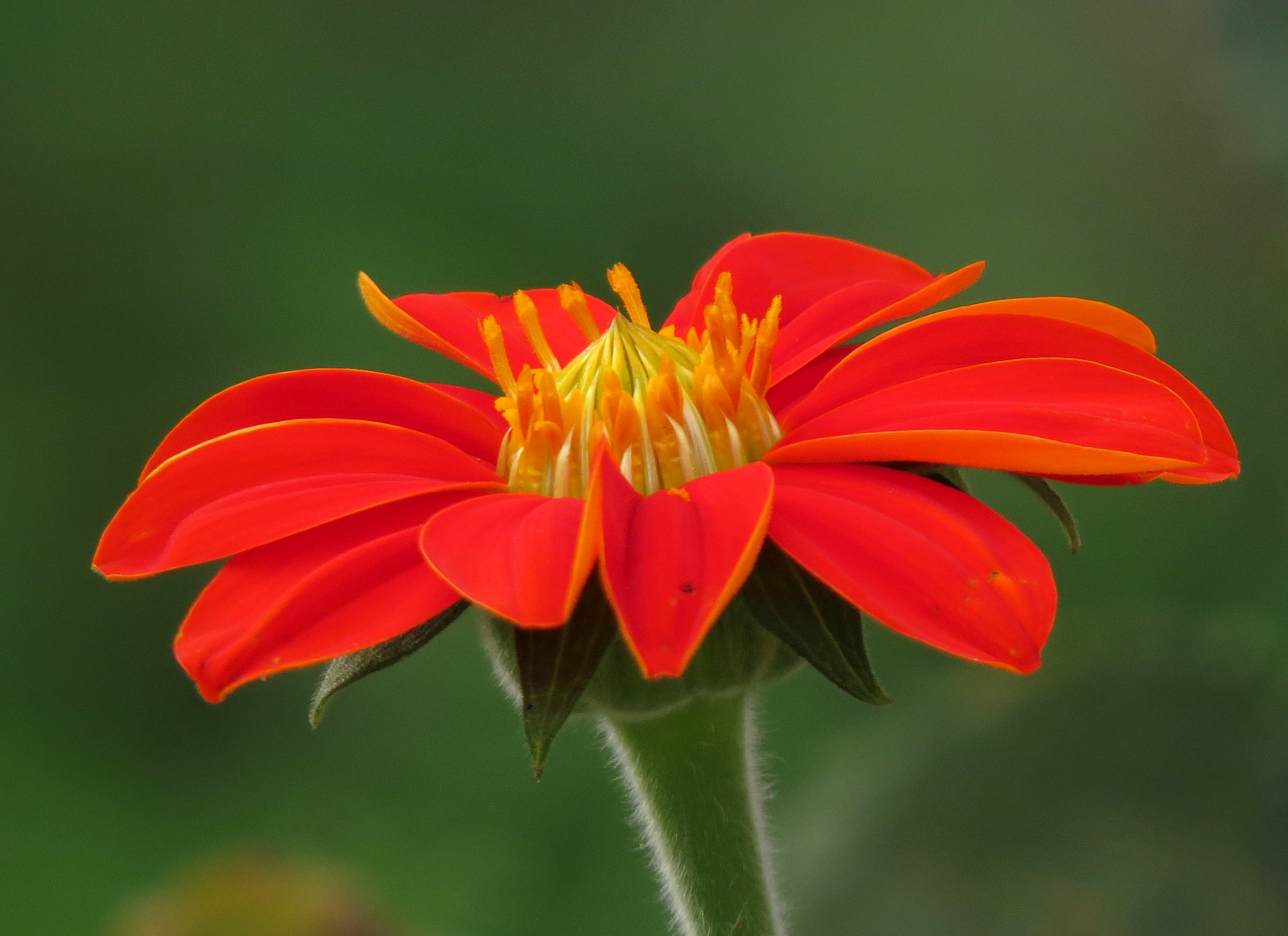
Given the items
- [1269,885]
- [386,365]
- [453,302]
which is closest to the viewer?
[453,302]

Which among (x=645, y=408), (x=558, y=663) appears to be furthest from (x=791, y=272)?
(x=558, y=663)

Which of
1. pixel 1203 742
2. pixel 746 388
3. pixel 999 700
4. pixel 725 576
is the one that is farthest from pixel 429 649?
pixel 725 576

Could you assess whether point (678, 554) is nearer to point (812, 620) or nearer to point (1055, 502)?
point (812, 620)

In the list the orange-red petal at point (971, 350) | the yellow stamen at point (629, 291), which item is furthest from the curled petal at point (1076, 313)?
the yellow stamen at point (629, 291)

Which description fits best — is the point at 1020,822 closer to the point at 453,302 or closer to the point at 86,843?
the point at 453,302

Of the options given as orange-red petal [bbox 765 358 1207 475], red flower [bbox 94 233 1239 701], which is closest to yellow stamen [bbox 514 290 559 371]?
red flower [bbox 94 233 1239 701]

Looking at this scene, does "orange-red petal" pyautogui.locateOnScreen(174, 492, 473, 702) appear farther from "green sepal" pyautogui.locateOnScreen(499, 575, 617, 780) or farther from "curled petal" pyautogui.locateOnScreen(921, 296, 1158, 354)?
"curled petal" pyautogui.locateOnScreen(921, 296, 1158, 354)
